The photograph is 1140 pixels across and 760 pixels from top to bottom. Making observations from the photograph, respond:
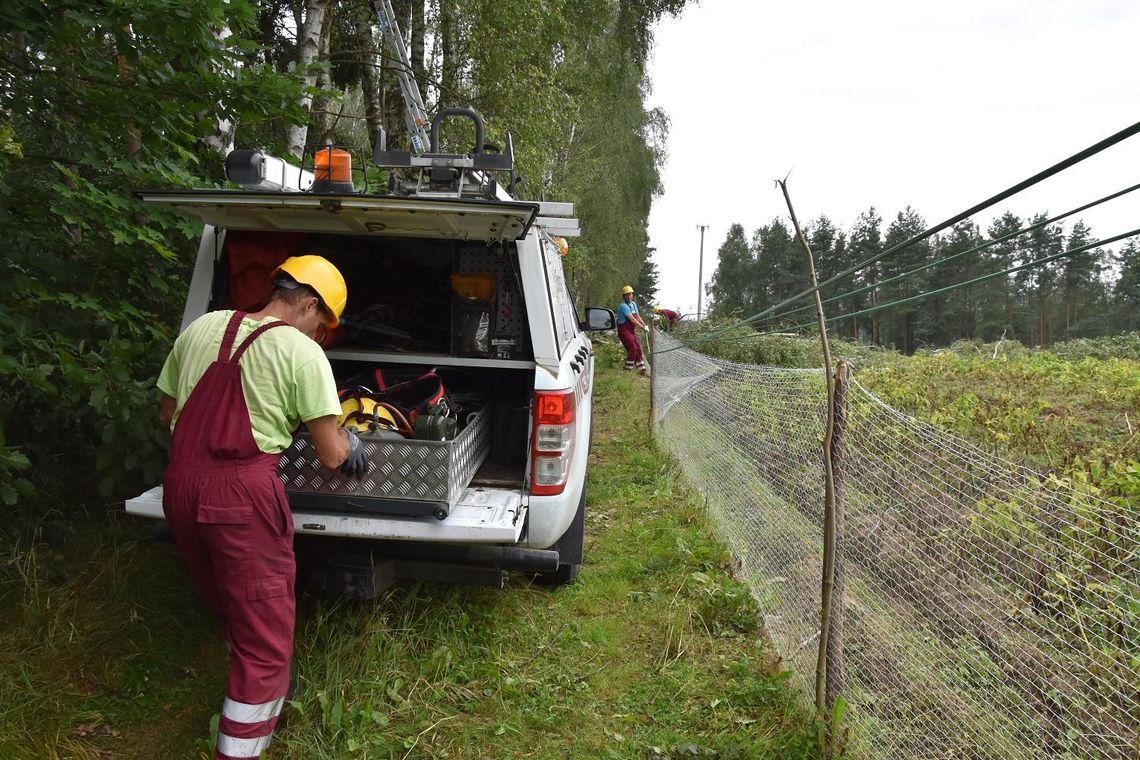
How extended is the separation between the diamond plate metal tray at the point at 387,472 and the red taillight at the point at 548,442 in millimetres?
402

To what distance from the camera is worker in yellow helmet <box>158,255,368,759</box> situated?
2213 mm

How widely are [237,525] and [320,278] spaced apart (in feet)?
2.81

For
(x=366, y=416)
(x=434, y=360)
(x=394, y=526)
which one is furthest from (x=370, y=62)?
(x=394, y=526)

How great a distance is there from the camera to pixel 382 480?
2.76 metres

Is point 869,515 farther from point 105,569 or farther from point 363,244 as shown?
point 105,569

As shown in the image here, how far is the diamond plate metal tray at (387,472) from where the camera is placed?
8.94 ft

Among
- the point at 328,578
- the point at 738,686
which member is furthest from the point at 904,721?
the point at 328,578

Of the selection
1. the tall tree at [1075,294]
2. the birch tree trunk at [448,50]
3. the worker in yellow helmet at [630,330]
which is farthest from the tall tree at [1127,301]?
the birch tree trunk at [448,50]

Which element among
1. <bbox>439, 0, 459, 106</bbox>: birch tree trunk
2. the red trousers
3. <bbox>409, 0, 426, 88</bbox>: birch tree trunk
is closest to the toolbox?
<bbox>409, 0, 426, 88</bbox>: birch tree trunk

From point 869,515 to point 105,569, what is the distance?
334 centimetres

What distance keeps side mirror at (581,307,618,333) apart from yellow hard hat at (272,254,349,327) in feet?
10.7

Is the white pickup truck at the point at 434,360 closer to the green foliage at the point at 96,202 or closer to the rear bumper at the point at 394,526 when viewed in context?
the rear bumper at the point at 394,526

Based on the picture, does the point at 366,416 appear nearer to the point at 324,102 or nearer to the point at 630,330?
the point at 324,102

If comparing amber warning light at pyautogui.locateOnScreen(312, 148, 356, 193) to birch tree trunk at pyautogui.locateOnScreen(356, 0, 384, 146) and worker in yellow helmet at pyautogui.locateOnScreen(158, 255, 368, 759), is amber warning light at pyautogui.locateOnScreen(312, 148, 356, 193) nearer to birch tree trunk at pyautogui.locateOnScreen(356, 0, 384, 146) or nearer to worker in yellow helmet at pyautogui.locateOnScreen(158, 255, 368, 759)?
worker in yellow helmet at pyautogui.locateOnScreen(158, 255, 368, 759)
